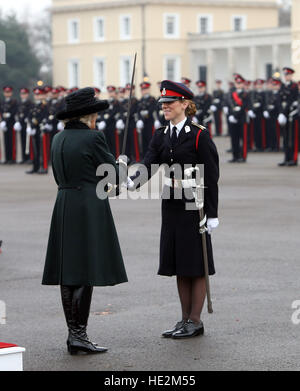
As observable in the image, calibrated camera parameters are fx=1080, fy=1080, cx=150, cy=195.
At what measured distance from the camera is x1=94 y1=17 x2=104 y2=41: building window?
7829 cm

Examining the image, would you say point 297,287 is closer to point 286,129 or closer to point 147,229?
point 147,229

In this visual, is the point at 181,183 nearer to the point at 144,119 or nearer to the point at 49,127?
the point at 49,127

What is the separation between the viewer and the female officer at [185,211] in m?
7.59

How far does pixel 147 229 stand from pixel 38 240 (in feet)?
5.00

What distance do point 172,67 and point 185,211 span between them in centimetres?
6878

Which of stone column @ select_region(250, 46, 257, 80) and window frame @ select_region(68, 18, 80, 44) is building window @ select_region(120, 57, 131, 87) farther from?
stone column @ select_region(250, 46, 257, 80)

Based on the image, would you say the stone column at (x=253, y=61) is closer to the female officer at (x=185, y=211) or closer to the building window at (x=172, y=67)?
the building window at (x=172, y=67)

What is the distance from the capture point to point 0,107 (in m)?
29.2

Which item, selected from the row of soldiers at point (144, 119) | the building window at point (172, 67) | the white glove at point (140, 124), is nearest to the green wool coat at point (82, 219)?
the row of soldiers at point (144, 119)

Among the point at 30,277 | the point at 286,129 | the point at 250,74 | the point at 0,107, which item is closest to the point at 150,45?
the point at 250,74

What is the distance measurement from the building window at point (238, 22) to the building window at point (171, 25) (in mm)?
5427

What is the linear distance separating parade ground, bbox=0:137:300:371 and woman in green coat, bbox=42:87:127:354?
0.33 meters

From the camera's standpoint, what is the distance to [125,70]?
76188 mm
